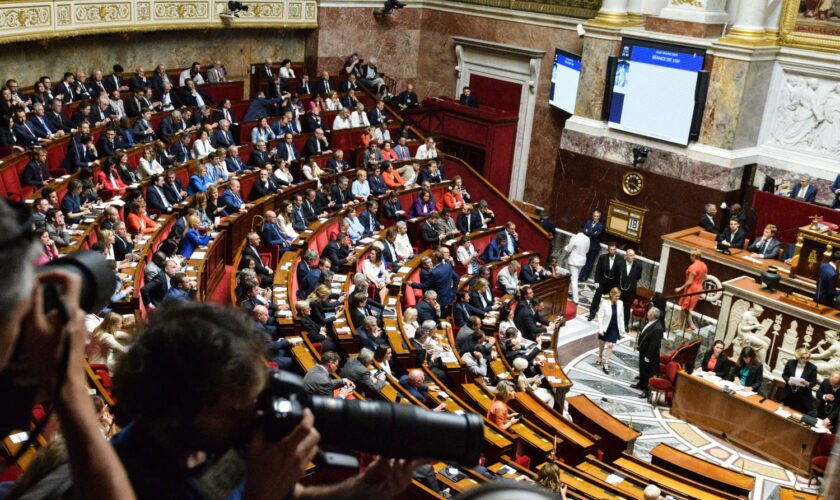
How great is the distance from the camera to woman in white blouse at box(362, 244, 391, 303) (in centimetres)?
1048

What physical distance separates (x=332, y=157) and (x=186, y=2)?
3.77 meters

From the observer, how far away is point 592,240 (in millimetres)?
14188

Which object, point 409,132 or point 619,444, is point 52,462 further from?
point 409,132

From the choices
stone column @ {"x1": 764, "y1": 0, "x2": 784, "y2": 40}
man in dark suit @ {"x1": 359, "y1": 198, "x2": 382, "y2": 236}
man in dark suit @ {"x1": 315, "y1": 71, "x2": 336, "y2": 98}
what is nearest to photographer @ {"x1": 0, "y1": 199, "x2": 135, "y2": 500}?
man in dark suit @ {"x1": 359, "y1": 198, "x2": 382, "y2": 236}

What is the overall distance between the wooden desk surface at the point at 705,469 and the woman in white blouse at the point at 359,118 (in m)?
8.84

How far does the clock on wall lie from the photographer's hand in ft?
45.0

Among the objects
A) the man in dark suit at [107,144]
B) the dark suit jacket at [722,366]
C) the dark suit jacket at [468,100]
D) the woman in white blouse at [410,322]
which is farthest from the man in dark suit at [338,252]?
the dark suit jacket at [468,100]

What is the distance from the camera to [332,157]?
13.5m

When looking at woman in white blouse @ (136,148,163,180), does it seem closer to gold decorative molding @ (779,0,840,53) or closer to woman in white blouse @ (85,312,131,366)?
woman in white blouse @ (85,312,131,366)

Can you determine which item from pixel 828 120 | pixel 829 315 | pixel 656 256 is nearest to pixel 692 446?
pixel 829 315

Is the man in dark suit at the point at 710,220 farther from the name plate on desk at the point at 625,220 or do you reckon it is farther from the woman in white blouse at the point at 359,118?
the woman in white blouse at the point at 359,118

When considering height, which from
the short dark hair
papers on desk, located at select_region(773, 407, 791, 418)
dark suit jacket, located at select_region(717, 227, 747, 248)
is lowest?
papers on desk, located at select_region(773, 407, 791, 418)

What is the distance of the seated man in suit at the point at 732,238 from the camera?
39.7 ft

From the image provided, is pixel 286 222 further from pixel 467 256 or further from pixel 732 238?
pixel 732 238
